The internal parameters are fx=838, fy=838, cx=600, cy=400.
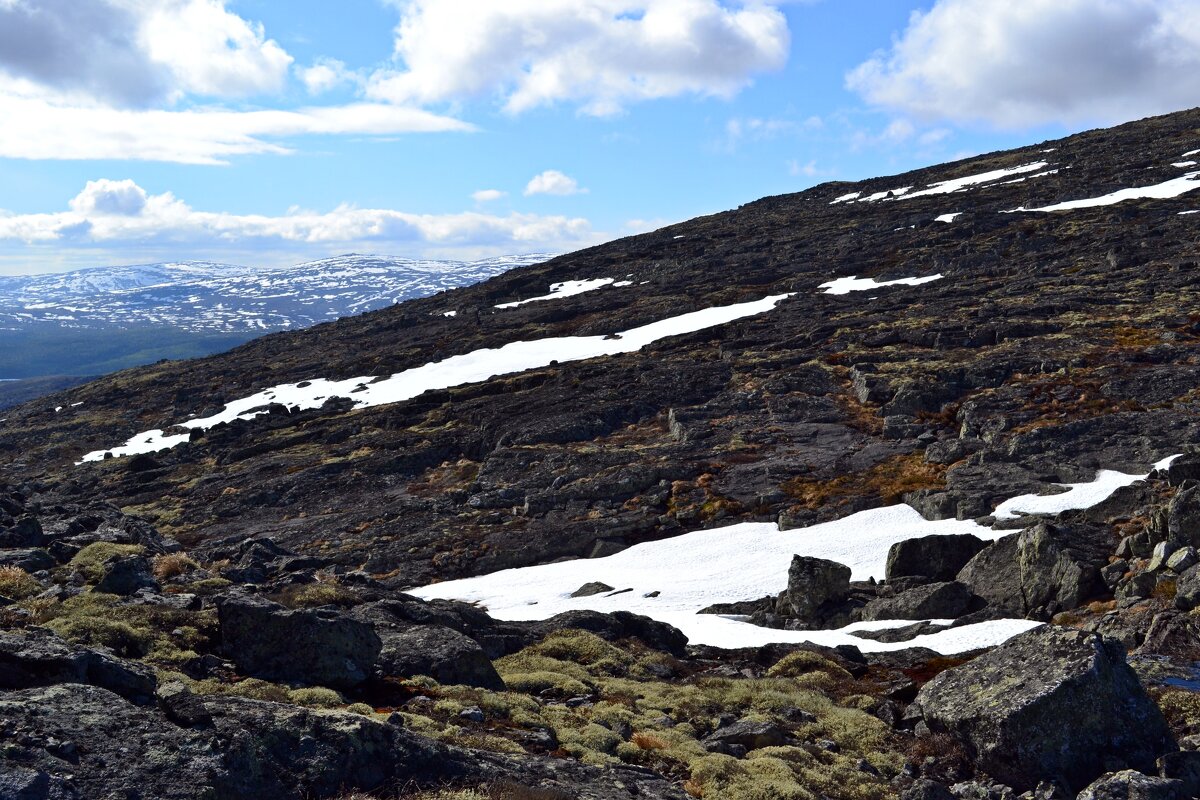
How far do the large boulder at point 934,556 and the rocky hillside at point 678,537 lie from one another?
0.42 ft

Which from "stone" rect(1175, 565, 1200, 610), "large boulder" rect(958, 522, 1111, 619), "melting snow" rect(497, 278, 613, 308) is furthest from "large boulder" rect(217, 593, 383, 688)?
"melting snow" rect(497, 278, 613, 308)

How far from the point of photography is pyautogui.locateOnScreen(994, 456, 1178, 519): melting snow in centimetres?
3691

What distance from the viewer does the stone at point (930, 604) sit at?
1142 inches

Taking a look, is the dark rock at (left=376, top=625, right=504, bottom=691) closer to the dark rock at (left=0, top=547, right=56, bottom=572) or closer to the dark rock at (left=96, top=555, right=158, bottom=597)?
the dark rock at (left=96, top=555, right=158, bottom=597)

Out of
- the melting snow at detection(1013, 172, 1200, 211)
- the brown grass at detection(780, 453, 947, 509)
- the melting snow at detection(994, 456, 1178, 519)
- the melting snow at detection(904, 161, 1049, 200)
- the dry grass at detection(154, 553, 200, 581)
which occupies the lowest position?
the brown grass at detection(780, 453, 947, 509)

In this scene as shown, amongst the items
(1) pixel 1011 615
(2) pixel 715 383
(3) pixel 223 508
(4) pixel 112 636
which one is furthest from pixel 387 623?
(2) pixel 715 383

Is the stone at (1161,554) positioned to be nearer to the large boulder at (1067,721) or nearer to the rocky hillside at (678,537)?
the rocky hillside at (678,537)

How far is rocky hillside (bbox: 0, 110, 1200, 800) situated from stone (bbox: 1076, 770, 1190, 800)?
0.05m

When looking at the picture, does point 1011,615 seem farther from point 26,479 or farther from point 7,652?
point 26,479

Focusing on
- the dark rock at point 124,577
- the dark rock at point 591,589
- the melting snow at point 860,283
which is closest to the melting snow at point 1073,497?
the dark rock at point 591,589

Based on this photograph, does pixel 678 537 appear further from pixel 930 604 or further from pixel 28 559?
pixel 28 559

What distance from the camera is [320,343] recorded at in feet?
396

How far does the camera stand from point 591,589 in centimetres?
3978

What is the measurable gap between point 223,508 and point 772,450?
3919 centimetres
